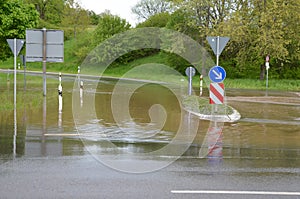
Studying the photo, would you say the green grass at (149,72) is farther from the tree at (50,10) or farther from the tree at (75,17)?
the tree at (50,10)

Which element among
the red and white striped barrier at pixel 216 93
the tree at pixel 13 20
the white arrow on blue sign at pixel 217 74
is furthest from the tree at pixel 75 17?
the red and white striped barrier at pixel 216 93

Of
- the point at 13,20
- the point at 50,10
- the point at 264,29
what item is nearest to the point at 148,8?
the point at 50,10

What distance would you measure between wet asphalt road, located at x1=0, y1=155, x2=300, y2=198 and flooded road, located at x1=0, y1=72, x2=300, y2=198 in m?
0.02

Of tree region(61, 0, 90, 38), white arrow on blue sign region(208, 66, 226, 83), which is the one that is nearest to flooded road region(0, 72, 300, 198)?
white arrow on blue sign region(208, 66, 226, 83)

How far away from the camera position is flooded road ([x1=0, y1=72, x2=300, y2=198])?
6988 millimetres

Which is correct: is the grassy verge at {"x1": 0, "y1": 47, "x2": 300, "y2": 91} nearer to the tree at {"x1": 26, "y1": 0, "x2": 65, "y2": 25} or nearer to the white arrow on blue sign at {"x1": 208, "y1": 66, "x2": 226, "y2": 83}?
the tree at {"x1": 26, "y1": 0, "x2": 65, "y2": 25}

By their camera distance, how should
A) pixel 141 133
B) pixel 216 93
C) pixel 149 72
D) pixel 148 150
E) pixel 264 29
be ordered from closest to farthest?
pixel 148 150 < pixel 141 133 < pixel 216 93 < pixel 264 29 < pixel 149 72

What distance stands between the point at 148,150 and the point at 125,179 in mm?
2541

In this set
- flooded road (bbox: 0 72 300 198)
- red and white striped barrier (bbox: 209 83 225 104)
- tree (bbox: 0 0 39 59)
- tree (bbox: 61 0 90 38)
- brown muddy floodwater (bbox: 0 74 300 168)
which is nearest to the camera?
flooded road (bbox: 0 72 300 198)

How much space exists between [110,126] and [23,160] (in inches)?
200

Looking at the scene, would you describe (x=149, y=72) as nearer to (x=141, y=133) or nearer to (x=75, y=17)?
(x=75, y=17)

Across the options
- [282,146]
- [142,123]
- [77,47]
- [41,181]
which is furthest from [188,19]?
[41,181]

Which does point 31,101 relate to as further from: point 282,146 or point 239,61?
point 239,61

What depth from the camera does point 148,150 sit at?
9531 mm
